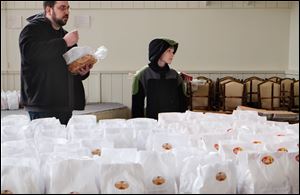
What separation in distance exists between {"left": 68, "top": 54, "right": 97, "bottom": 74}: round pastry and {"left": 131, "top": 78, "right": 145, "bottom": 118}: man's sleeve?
34 centimetres

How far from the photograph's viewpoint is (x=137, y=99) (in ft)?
5.37

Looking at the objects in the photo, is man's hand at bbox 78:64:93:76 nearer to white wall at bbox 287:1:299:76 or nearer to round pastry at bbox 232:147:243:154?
Answer: round pastry at bbox 232:147:243:154

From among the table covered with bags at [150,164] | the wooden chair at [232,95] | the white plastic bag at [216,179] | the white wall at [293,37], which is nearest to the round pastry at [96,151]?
the table covered with bags at [150,164]

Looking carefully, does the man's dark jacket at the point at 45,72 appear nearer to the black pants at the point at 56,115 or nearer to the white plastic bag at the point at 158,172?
the black pants at the point at 56,115

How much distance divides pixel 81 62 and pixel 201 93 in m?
0.65

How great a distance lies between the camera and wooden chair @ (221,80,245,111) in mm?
1865

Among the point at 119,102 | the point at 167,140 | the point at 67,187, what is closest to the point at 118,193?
the point at 67,187

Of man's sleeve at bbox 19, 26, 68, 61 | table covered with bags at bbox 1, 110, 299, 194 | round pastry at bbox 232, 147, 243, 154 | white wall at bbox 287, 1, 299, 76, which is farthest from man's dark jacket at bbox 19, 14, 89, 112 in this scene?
white wall at bbox 287, 1, 299, 76

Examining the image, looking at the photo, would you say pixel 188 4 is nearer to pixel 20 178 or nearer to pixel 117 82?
pixel 117 82

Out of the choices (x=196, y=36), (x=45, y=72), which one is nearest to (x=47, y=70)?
(x=45, y=72)

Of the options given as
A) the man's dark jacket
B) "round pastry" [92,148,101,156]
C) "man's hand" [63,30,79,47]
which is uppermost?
"man's hand" [63,30,79,47]

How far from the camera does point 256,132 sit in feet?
4.17

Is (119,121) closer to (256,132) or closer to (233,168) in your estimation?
(256,132)

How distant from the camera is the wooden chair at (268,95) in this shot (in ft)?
6.10
